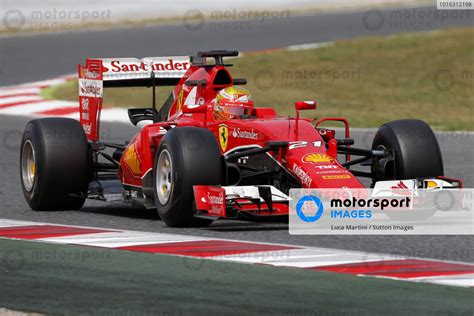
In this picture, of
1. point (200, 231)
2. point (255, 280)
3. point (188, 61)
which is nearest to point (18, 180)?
point (188, 61)

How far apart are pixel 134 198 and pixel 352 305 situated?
189 inches

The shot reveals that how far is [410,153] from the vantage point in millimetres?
11594

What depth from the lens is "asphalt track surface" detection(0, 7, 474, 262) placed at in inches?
395

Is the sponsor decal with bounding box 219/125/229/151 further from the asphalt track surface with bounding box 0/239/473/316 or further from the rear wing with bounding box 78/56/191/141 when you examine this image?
the asphalt track surface with bounding box 0/239/473/316

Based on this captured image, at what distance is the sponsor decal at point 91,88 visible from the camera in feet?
42.2

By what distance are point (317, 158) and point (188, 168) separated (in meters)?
1.13

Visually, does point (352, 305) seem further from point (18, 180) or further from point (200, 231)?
point (18, 180)

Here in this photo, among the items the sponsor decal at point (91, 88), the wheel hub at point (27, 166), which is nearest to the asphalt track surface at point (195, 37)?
the sponsor decal at point (91, 88)

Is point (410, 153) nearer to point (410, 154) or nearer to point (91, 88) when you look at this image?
point (410, 154)

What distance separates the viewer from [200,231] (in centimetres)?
1059

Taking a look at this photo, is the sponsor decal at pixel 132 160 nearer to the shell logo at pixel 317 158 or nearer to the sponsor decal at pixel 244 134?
the sponsor decal at pixel 244 134

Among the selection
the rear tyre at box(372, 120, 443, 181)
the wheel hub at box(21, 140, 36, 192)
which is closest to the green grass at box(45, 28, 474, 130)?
the rear tyre at box(372, 120, 443, 181)

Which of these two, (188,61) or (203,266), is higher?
(188,61)

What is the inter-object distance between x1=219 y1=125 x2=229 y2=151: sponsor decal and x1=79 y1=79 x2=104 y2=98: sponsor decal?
1.72 m
